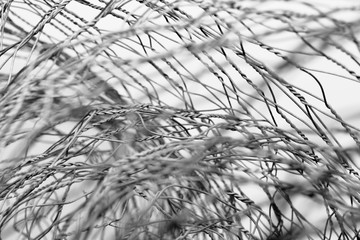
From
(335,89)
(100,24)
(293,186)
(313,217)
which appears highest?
(100,24)

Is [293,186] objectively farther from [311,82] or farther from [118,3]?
[311,82]

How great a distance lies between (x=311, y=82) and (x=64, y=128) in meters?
0.28

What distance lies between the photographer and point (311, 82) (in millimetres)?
735

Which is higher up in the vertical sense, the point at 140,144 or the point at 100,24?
the point at 100,24

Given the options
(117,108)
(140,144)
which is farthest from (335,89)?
(117,108)

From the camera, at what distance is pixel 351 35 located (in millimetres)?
245

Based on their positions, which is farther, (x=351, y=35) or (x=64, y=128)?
(x=64, y=128)

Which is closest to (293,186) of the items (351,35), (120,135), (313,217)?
(351,35)

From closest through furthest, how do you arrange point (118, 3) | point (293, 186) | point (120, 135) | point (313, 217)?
point (293, 186), point (118, 3), point (120, 135), point (313, 217)

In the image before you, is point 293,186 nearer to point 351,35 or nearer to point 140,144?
point 351,35

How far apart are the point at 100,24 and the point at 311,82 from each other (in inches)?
10.0

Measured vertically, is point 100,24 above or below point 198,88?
above

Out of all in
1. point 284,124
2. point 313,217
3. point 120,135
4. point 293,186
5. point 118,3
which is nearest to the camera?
point 293,186

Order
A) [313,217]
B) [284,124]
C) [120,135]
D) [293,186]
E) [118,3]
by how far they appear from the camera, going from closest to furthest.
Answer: [293,186], [118,3], [120,135], [313,217], [284,124]
